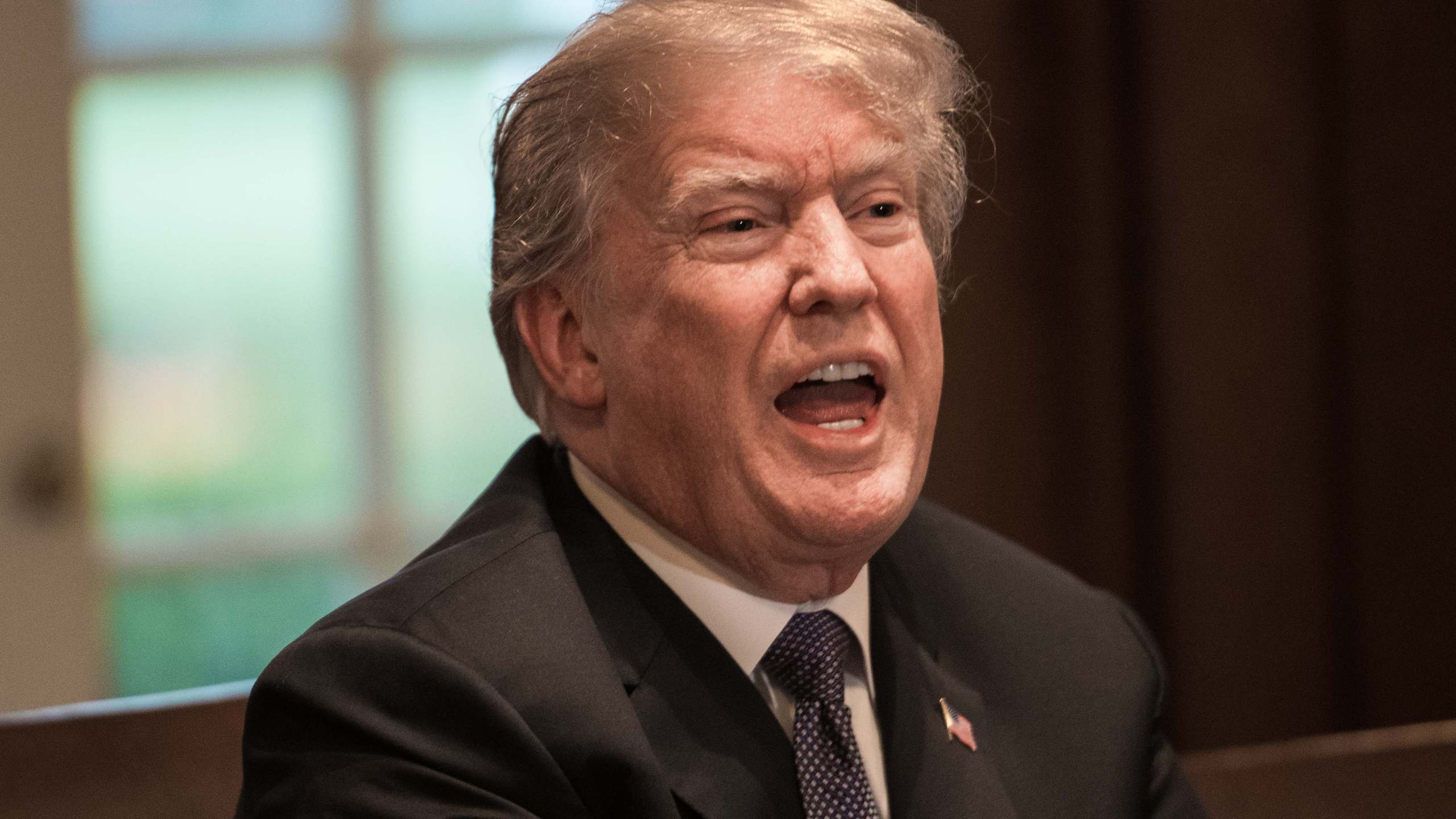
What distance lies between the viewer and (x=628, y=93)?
1365mm

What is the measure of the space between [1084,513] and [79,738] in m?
1.74

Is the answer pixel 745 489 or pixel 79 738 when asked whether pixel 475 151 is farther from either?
pixel 745 489

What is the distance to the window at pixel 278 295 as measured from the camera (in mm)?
3312

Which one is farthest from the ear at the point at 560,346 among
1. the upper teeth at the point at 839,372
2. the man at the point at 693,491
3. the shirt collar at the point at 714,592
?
the upper teeth at the point at 839,372

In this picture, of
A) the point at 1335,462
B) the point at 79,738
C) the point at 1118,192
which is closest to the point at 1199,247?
the point at 1118,192

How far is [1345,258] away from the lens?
8.66 feet

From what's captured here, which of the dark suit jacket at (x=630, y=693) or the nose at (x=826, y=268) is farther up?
the nose at (x=826, y=268)

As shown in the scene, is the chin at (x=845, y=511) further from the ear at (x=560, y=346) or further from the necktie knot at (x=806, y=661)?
the ear at (x=560, y=346)

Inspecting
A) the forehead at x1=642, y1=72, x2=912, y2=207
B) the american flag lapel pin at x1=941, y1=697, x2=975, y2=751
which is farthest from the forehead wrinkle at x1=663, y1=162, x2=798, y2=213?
the american flag lapel pin at x1=941, y1=697, x2=975, y2=751

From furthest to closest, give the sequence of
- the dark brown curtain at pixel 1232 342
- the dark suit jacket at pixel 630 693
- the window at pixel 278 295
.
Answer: the window at pixel 278 295 < the dark brown curtain at pixel 1232 342 < the dark suit jacket at pixel 630 693

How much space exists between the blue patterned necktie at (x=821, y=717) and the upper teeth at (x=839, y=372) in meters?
0.24

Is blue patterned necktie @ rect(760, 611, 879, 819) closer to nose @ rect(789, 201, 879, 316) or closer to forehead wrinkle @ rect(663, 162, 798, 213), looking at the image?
nose @ rect(789, 201, 879, 316)

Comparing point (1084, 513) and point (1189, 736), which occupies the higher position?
point (1084, 513)

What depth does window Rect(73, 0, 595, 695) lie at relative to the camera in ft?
10.9
